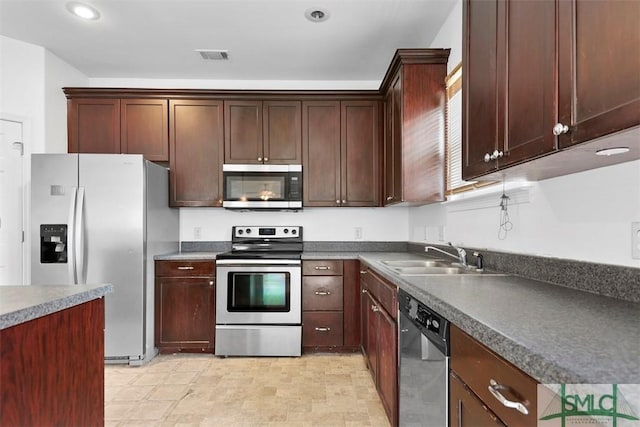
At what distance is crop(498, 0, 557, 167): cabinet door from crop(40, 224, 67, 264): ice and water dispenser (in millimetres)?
3217

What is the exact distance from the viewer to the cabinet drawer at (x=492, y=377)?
2.52 feet

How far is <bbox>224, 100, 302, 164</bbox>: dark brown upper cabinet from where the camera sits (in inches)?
137

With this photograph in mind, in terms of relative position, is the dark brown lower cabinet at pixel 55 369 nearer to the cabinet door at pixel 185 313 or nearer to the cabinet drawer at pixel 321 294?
the cabinet door at pixel 185 313

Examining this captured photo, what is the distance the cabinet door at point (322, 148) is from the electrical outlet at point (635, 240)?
8.23ft

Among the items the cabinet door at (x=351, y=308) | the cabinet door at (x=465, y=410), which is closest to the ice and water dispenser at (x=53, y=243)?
the cabinet door at (x=351, y=308)

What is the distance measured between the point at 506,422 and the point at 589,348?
28cm

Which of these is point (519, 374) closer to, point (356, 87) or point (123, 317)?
point (123, 317)

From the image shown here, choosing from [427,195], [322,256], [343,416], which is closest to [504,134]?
[427,195]

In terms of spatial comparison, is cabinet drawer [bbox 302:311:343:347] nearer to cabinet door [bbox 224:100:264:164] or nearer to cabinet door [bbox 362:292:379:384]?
cabinet door [bbox 362:292:379:384]

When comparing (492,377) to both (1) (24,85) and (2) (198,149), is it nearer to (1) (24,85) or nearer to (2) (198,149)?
(2) (198,149)

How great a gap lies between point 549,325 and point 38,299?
1.50m

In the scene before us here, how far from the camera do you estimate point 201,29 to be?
9.15 feet

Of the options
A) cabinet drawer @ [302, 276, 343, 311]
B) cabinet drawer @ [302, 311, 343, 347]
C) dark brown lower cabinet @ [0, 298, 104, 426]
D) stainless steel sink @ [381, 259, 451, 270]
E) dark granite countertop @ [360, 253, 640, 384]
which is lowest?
cabinet drawer @ [302, 311, 343, 347]

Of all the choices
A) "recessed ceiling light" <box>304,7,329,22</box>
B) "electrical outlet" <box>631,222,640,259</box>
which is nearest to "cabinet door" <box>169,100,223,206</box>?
"recessed ceiling light" <box>304,7,329,22</box>
